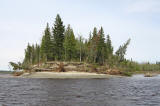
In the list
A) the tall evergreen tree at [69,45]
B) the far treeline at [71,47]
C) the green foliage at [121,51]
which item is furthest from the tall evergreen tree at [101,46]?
the green foliage at [121,51]

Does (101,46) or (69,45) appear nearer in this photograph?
(69,45)

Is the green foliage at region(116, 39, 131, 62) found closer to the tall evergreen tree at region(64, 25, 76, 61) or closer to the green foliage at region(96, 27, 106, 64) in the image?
the green foliage at region(96, 27, 106, 64)

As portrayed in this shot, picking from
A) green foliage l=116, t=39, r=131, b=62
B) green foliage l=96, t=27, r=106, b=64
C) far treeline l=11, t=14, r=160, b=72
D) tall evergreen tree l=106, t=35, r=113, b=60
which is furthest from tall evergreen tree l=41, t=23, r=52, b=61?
green foliage l=116, t=39, r=131, b=62

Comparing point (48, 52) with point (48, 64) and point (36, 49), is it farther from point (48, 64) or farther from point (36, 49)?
point (36, 49)

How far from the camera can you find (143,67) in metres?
170

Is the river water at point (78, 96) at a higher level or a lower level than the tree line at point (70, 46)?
lower

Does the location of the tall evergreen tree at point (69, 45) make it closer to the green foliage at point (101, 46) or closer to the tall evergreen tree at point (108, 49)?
the green foliage at point (101, 46)

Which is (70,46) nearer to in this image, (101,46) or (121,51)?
(101,46)

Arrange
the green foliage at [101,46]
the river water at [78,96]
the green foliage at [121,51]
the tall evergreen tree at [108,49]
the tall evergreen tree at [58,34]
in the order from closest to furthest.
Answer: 1. the river water at [78,96]
2. the tall evergreen tree at [58,34]
3. the green foliage at [101,46]
4. the tall evergreen tree at [108,49]
5. the green foliage at [121,51]

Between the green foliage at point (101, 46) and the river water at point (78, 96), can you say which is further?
the green foliage at point (101, 46)

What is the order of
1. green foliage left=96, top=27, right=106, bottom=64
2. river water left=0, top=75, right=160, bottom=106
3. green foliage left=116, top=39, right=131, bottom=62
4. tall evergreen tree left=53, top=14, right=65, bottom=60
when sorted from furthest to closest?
green foliage left=116, top=39, right=131, bottom=62 → green foliage left=96, top=27, right=106, bottom=64 → tall evergreen tree left=53, top=14, right=65, bottom=60 → river water left=0, top=75, right=160, bottom=106

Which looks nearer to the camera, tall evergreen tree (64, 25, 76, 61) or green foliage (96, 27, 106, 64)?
tall evergreen tree (64, 25, 76, 61)

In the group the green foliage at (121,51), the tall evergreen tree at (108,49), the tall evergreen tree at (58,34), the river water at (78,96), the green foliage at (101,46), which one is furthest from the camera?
the green foliage at (121,51)

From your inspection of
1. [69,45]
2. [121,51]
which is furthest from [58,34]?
[121,51]
